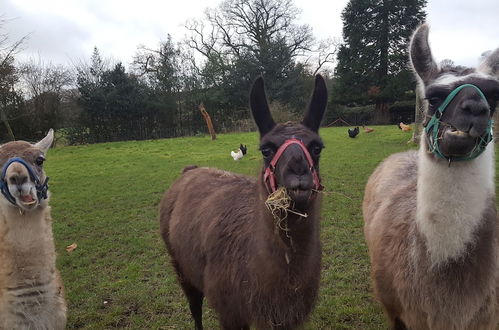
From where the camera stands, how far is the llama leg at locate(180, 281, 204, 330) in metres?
3.79

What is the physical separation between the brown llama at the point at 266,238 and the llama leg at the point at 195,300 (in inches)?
20.9

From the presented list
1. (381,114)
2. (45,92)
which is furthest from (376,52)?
(45,92)

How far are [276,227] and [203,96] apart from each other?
3132 cm

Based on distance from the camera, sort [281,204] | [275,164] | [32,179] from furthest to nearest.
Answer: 1. [32,179]
2. [275,164]
3. [281,204]

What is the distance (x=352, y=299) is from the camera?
425 centimetres

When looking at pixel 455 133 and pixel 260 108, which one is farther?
pixel 260 108

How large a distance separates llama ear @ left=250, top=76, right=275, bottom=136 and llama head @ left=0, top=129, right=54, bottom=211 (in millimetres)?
2041

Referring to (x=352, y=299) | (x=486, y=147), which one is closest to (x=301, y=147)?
(x=486, y=147)

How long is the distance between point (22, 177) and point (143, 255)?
11.1ft

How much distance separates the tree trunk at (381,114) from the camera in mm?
30438

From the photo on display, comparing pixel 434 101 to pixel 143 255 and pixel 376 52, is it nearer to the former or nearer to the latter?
pixel 143 255

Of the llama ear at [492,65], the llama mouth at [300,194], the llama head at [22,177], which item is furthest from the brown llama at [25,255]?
the llama ear at [492,65]

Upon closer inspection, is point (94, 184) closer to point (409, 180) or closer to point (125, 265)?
point (125, 265)

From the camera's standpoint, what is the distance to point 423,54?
2459 millimetres
